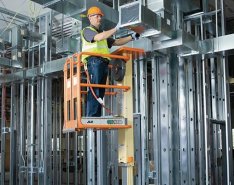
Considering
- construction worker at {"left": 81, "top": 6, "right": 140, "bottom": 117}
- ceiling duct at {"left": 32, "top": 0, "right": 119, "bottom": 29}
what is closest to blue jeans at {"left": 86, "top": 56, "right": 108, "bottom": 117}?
construction worker at {"left": 81, "top": 6, "right": 140, "bottom": 117}

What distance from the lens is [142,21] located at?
4473 millimetres

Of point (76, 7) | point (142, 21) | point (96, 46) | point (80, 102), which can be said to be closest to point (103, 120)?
point (80, 102)

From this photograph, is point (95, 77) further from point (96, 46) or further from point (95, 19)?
point (95, 19)

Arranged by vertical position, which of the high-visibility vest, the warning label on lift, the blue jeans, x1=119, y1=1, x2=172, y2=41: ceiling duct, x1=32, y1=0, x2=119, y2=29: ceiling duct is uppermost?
x1=32, y1=0, x2=119, y2=29: ceiling duct

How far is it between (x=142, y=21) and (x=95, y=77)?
884mm

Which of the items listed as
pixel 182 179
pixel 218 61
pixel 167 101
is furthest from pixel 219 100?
pixel 182 179

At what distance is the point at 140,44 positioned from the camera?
5.71 meters

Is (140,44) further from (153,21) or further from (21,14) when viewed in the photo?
(21,14)

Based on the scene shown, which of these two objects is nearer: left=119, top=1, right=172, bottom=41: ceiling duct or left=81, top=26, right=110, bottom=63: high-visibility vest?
left=119, top=1, right=172, bottom=41: ceiling duct

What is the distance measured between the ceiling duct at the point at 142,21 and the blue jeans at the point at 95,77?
1.75 ft

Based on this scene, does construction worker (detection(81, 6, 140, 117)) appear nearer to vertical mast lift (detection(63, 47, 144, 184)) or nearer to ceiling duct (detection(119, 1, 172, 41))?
vertical mast lift (detection(63, 47, 144, 184))

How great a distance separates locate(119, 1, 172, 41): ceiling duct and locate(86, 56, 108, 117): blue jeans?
1.75 ft

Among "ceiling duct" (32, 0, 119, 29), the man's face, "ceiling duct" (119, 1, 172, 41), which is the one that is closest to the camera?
"ceiling duct" (119, 1, 172, 41)

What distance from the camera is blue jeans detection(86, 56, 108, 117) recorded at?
457 cm
